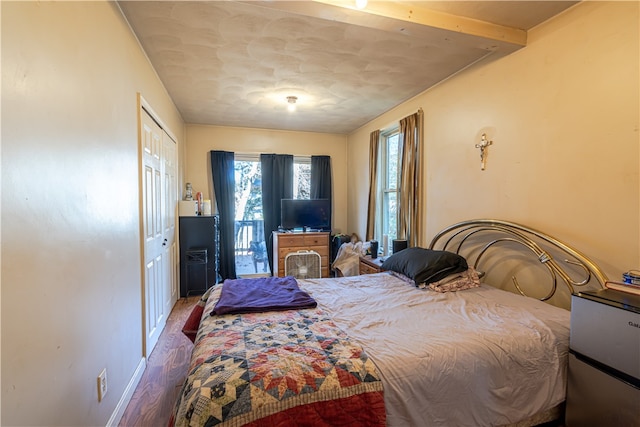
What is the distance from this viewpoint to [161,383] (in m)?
2.09

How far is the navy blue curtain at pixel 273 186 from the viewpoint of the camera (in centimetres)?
468

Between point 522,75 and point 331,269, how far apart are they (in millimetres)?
3240

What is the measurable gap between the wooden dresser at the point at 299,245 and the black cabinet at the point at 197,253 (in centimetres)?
87

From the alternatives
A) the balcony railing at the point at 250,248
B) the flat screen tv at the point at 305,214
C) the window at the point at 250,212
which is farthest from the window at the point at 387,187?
the balcony railing at the point at 250,248

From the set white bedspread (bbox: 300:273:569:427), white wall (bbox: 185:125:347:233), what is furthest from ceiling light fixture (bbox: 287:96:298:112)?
white bedspread (bbox: 300:273:569:427)

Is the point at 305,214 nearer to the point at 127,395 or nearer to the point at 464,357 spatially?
the point at 127,395

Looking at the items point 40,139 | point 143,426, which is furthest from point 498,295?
point 40,139

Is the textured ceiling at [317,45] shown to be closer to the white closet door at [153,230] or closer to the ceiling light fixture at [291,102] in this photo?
the ceiling light fixture at [291,102]

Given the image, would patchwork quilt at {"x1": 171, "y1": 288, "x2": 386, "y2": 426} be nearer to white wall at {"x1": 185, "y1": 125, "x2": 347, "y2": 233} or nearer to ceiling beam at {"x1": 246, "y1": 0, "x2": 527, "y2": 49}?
ceiling beam at {"x1": 246, "y1": 0, "x2": 527, "y2": 49}

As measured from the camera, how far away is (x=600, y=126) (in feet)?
5.47

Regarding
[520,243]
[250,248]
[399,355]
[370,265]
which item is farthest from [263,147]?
[399,355]

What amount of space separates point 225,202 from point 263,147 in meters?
1.08

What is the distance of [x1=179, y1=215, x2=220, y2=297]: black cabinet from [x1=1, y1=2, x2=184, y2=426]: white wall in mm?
1926

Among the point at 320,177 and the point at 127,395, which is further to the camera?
the point at 320,177
